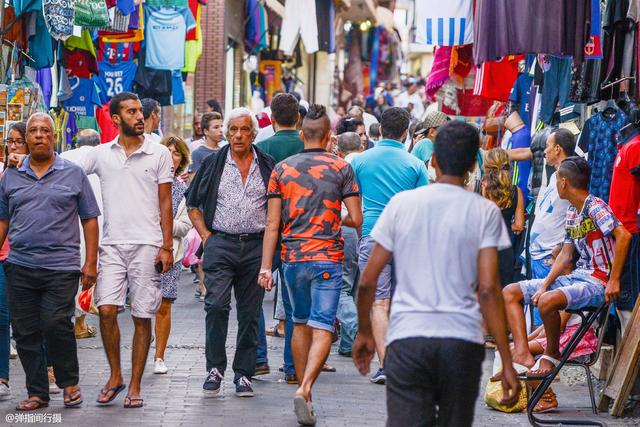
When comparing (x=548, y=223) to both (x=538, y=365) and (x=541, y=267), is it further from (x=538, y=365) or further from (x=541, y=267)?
(x=538, y=365)

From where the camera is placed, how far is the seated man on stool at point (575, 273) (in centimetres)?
841

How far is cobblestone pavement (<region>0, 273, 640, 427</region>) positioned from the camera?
815 cm

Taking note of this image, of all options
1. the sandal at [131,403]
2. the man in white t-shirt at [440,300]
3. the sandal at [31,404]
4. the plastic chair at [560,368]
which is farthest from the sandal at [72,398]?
the man in white t-shirt at [440,300]

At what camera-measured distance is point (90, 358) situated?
1072cm

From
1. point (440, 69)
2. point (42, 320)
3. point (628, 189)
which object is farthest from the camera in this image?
point (440, 69)

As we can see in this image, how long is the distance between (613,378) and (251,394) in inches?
102

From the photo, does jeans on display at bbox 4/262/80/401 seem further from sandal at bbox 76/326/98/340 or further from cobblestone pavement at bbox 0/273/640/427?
sandal at bbox 76/326/98/340

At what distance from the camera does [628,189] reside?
8953 mm

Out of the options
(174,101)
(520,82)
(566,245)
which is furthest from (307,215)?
(174,101)

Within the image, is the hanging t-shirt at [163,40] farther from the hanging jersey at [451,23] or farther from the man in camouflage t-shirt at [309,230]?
the man in camouflage t-shirt at [309,230]

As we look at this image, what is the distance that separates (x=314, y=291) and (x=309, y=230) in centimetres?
41

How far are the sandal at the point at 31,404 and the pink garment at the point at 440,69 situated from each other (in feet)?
30.4

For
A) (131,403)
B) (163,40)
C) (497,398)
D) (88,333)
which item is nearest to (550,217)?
(497,398)

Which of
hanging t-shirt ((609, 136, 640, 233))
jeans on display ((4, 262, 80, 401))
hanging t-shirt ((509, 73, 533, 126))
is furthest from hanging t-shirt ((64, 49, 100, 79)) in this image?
hanging t-shirt ((609, 136, 640, 233))
